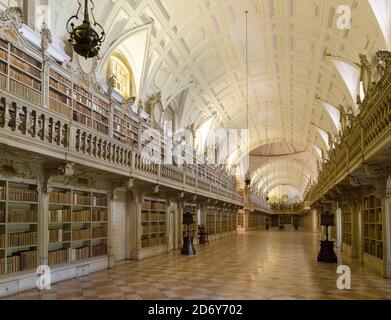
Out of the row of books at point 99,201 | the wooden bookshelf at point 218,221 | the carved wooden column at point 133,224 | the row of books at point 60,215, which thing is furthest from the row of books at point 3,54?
the wooden bookshelf at point 218,221

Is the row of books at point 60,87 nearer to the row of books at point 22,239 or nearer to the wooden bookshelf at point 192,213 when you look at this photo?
the row of books at point 22,239

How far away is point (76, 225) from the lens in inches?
416

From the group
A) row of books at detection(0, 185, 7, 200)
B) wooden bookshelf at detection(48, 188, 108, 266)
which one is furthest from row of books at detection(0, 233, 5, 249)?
wooden bookshelf at detection(48, 188, 108, 266)

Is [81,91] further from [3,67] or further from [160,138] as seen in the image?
[160,138]


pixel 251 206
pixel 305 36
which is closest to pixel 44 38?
pixel 305 36

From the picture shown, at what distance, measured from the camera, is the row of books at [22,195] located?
26.1 ft

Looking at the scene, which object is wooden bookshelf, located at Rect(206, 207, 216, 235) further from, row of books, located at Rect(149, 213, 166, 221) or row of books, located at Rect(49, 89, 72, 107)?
row of books, located at Rect(49, 89, 72, 107)

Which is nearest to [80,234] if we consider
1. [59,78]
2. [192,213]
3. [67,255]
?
[67,255]

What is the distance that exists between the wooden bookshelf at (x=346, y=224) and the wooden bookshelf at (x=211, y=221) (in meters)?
8.27

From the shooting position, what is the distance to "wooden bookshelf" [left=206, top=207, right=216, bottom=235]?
24.7 meters

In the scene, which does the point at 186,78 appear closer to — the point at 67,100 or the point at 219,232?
the point at 67,100

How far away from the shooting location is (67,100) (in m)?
9.86

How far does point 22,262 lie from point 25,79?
12.4 feet
